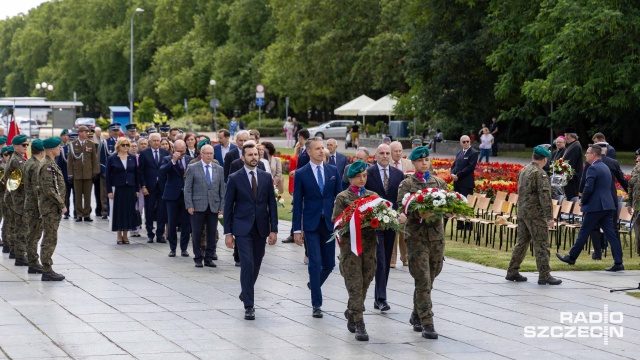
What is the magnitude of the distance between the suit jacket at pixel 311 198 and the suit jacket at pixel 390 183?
42.8 inches

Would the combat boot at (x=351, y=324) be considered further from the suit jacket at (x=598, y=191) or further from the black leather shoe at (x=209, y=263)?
the suit jacket at (x=598, y=191)

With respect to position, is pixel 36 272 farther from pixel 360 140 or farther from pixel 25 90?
pixel 25 90

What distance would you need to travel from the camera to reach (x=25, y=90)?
5394 inches

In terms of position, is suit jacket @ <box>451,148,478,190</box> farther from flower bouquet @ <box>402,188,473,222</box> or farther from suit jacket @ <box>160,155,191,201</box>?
flower bouquet @ <box>402,188,473,222</box>

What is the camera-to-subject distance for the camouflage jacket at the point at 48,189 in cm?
1455

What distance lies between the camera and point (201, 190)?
1608 centimetres

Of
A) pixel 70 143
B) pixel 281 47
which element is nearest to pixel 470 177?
pixel 70 143

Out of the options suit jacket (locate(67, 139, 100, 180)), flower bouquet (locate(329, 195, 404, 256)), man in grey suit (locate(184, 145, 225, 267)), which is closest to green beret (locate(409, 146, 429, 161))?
flower bouquet (locate(329, 195, 404, 256))

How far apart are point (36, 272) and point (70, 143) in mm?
8670

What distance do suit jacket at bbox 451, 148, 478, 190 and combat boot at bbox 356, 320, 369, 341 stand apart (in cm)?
1027

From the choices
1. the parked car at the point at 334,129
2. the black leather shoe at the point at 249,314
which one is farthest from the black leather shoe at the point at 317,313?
the parked car at the point at 334,129

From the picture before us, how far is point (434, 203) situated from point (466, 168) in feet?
32.8

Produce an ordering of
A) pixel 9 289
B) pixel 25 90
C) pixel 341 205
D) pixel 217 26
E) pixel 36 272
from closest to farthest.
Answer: pixel 341 205
pixel 9 289
pixel 36 272
pixel 217 26
pixel 25 90

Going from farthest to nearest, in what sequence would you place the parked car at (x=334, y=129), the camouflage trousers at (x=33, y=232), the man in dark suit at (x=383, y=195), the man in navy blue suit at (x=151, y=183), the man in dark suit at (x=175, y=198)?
the parked car at (x=334, y=129) < the man in navy blue suit at (x=151, y=183) < the man in dark suit at (x=175, y=198) < the camouflage trousers at (x=33, y=232) < the man in dark suit at (x=383, y=195)
